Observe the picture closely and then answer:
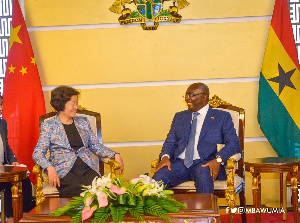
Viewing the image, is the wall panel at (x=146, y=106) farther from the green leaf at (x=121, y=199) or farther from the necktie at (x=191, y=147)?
the green leaf at (x=121, y=199)

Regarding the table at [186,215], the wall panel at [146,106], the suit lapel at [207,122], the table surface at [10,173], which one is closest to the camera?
the table at [186,215]

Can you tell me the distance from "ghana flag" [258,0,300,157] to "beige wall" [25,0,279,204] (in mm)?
154

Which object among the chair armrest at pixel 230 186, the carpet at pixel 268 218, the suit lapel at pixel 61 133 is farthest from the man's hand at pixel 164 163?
the carpet at pixel 268 218

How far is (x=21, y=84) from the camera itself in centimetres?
579

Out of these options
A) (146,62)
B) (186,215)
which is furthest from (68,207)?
(146,62)

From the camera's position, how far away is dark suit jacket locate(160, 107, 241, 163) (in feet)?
16.0

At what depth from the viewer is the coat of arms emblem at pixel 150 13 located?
577 centimetres

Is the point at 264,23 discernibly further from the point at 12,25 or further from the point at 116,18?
the point at 12,25

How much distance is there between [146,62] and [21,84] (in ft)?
4.56

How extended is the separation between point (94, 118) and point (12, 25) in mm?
1447

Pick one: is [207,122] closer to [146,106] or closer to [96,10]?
[146,106]

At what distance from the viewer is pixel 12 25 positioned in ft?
19.0

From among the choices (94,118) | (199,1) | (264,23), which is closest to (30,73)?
(94,118)

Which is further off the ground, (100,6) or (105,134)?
(100,6)
